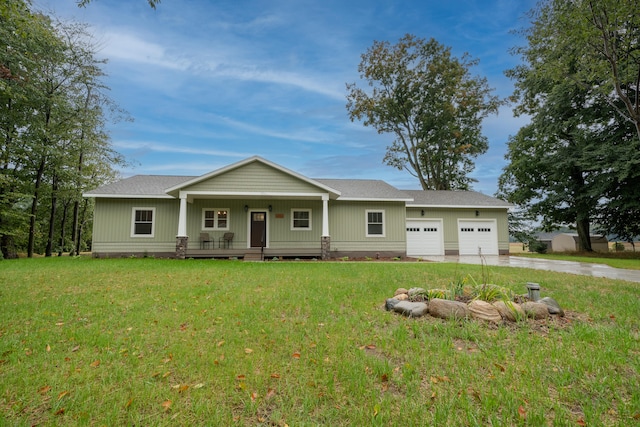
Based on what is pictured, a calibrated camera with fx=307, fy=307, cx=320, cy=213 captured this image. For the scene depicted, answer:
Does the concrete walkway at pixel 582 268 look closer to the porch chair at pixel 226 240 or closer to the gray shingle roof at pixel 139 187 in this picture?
the porch chair at pixel 226 240

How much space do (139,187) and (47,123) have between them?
6796 mm

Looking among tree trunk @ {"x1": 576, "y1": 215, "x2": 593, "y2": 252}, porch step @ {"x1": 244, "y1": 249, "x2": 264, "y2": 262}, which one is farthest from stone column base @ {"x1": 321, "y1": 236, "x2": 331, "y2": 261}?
tree trunk @ {"x1": 576, "y1": 215, "x2": 593, "y2": 252}

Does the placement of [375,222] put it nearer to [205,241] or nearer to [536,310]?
[205,241]

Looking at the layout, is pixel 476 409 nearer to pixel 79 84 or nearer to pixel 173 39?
pixel 173 39

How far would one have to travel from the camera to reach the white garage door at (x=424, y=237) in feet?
56.7

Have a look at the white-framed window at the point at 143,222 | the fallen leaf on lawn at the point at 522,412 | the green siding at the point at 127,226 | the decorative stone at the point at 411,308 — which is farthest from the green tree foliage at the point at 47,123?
the fallen leaf on lawn at the point at 522,412

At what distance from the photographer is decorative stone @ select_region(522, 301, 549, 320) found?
4.19 m

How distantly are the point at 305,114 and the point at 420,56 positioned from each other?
35.1 feet

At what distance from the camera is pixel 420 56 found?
25.3m

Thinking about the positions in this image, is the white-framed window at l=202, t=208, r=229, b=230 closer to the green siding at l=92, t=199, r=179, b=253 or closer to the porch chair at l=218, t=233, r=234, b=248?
the porch chair at l=218, t=233, r=234, b=248

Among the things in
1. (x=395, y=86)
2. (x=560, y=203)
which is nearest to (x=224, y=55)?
(x=395, y=86)

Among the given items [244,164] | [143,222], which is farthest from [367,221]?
[143,222]

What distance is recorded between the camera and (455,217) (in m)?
17.7

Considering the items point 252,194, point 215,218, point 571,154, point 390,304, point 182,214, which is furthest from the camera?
Result: point 571,154
